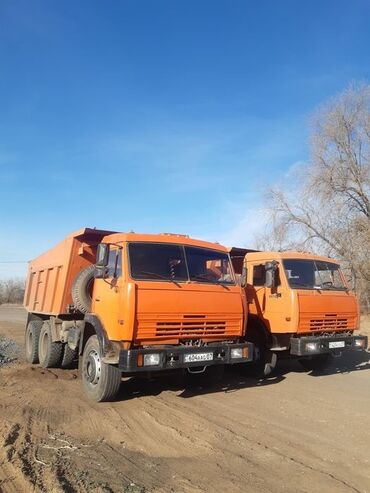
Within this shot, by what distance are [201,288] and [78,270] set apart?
315 centimetres

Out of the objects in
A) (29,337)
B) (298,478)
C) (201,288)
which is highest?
(201,288)

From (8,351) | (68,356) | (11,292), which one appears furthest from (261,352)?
(11,292)

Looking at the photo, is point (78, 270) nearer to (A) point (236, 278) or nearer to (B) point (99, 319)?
(B) point (99, 319)

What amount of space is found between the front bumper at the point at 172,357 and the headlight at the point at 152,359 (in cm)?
3

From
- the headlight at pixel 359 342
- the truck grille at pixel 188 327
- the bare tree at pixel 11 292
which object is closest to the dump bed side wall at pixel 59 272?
the truck grille at pixel 188 327

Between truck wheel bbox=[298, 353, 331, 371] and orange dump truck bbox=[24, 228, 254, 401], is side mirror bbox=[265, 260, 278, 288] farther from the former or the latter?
truck wheel bbox=[298, 353, 331, 371]

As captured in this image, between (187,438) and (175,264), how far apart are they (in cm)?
283

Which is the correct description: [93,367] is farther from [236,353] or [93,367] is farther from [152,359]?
[236,353]

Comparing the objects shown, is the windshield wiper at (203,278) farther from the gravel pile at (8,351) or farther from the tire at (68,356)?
the gravel pile at (8,351)

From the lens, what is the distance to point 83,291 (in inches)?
360

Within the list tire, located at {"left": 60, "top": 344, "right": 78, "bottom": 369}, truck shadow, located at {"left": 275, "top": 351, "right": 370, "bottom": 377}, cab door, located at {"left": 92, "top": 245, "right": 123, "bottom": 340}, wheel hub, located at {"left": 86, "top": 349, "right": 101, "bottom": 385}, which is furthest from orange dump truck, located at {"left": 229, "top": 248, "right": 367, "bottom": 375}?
tire, located at {"left": 60, "top": 344, "right": 78, "bottom": 369}

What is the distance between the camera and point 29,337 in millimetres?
12945

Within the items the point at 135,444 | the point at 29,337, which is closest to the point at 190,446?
the point at 135,444

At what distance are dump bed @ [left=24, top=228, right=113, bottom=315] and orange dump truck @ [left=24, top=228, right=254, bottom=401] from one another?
1.07 ft
